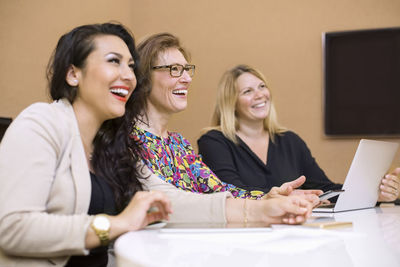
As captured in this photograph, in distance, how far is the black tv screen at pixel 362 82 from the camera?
3.90 m

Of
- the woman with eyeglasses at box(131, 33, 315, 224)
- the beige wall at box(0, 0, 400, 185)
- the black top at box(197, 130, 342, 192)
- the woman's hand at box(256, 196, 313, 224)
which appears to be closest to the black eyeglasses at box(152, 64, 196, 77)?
the woman with eyeglasses at box(131, 33, 315, 224)

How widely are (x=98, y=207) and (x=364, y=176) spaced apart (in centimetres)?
100

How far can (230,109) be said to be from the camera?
292 cm

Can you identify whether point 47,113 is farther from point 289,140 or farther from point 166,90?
point 289,140

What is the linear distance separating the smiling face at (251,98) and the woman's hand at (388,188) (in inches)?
41.3

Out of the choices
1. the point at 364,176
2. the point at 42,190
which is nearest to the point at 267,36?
the point at 364,176

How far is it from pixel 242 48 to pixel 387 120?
1386mm

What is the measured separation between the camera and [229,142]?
9.11 feet

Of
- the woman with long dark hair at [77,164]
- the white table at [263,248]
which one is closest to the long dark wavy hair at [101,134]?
the woman with long dark hair at [77,164]

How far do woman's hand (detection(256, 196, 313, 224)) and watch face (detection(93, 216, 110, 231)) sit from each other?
0.45 m

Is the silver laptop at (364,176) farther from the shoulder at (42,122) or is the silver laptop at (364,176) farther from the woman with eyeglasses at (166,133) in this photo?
the shoulder at (42,122)

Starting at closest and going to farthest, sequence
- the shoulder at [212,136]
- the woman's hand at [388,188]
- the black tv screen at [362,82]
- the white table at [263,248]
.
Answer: the white table at [263,248] < the woman's hand at [388,188] < the shoulder at [212,136] < the black tv screen at [362,82]

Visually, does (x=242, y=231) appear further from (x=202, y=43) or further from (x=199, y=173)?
(x=202, y=43)

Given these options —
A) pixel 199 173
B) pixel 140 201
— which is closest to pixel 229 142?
pixel 199 173
